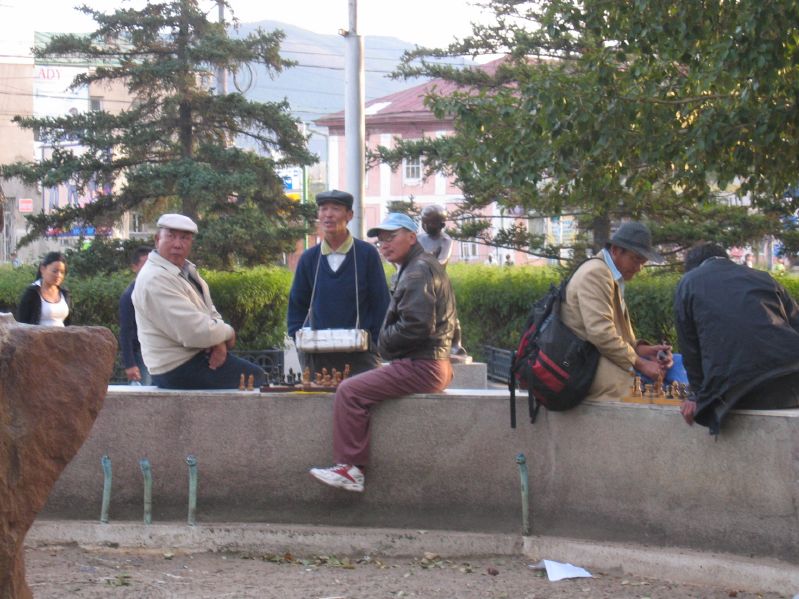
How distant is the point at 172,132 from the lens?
16703 mm

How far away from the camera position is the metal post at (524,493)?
7.04 metres

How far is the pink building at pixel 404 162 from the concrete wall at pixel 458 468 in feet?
73.0

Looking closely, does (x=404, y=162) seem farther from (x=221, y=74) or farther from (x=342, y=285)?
(x=342, y=285)

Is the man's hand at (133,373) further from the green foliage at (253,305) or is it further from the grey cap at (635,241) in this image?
the grey cap at (635,241)

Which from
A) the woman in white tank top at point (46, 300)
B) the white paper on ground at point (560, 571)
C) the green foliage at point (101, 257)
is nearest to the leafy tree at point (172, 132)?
the green foliage at point (101, 257)

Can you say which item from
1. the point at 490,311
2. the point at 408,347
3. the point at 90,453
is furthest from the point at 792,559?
the point at 490,311

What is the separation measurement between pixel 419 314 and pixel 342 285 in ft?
3.31

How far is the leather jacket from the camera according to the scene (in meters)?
7.10

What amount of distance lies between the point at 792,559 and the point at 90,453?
4.23 m

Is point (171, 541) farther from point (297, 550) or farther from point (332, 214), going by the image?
point (332, 214)

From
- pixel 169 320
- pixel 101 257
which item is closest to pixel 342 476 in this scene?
pixel 169 320

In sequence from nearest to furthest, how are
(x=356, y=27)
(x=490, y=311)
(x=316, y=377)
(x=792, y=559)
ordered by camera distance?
(x=792, y=559)
(x=316, y=377)
(x=356, y=27)
(x=490, y=311)

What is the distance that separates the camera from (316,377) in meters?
7.69

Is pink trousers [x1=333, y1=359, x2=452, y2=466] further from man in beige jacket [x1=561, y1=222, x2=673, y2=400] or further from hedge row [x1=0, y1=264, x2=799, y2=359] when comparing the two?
hedge row [x1=0, y1=264, x2=799, y2=359]
